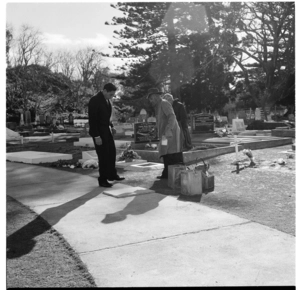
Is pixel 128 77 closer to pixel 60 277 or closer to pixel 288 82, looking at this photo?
pixel 288 82

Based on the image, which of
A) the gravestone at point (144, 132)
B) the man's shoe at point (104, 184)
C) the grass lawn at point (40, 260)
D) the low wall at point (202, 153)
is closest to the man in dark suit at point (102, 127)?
the man's shoe at point (104, 184)

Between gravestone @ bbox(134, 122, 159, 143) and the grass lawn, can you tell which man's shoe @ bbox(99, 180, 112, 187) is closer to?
the grass lawn

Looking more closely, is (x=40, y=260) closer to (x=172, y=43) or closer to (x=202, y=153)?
(x=202, y=153)

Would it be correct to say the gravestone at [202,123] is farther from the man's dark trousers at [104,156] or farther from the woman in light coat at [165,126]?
the man's dark trousers at [104,156]

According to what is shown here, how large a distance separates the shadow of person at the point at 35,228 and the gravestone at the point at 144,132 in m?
7.31

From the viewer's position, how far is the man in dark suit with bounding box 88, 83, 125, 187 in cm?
627

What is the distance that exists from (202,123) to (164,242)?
45.5 ft

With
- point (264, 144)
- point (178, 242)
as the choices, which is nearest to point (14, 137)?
point (264, 144)

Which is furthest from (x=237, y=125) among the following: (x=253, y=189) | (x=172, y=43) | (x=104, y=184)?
(x=104, y=184)

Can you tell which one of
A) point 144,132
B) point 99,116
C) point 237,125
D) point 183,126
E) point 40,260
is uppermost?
point 99,116

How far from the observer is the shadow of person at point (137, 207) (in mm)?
4314

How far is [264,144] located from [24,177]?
8196 mm

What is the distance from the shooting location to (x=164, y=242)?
3486 mm

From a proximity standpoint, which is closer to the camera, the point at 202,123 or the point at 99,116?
the point at 99,116
